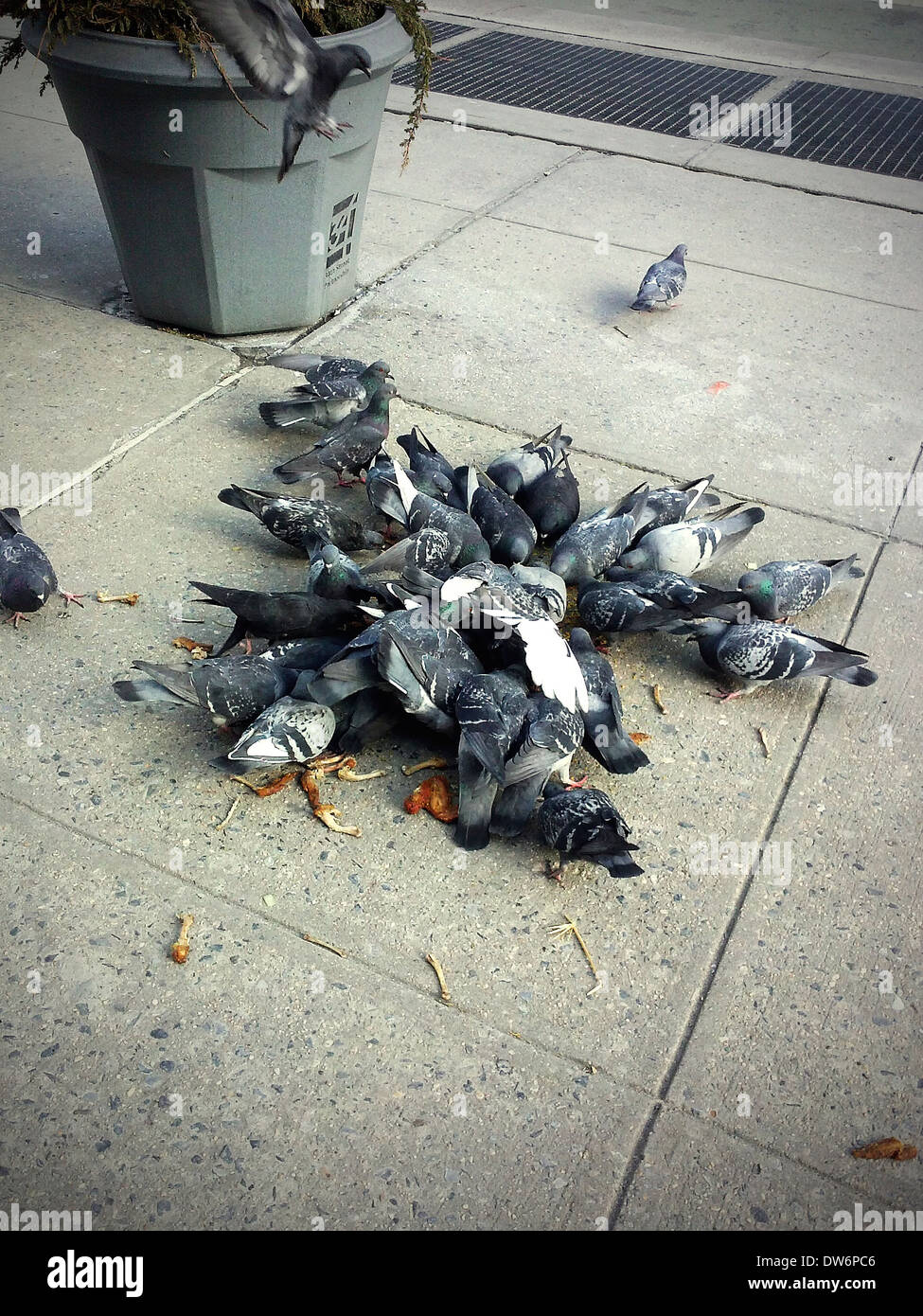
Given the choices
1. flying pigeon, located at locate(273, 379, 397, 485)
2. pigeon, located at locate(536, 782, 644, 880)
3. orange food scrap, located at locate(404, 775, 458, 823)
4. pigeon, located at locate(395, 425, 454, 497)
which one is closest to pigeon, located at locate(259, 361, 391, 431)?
flying pigeon, located at locate(273, 379, 397, 485)

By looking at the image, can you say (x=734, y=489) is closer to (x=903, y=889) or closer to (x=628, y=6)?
(x=903, y=889)

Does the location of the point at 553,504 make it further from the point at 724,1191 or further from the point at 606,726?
the point at 724,1191

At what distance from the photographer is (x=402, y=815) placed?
Answer: 105 inches

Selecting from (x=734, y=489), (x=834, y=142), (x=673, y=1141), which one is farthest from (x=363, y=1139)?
(x=834, y=142)

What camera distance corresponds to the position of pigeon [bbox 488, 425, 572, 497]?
3.66m

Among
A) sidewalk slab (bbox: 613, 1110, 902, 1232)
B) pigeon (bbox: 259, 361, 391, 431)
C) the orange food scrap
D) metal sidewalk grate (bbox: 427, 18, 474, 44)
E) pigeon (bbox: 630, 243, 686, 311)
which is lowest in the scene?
sidewalk slab (bbox: 613, 1110, 902, 1232)

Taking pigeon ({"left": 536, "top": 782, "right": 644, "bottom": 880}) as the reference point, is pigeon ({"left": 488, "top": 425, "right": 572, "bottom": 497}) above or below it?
above

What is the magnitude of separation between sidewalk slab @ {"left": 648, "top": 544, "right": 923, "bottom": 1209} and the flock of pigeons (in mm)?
299


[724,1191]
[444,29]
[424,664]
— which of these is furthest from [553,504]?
[444,29]

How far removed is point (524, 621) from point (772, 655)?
2.38ft

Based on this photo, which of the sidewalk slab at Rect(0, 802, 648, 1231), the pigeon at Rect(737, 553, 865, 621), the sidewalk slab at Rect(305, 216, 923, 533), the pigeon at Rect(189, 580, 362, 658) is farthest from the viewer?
the sidewalk slab at Rect(305, 216, 923, 533)

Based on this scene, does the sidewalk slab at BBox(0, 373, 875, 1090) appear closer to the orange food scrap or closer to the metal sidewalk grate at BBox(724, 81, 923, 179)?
the orange food scrap

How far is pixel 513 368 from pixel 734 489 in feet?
4.00

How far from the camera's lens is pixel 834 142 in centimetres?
728
